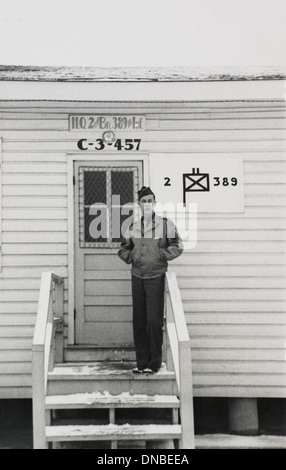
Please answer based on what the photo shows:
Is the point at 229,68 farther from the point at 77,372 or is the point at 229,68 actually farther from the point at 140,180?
the point at 77,372

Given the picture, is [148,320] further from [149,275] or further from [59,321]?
[59,321]

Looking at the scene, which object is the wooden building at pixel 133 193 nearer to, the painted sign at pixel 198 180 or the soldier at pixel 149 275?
the painted sign at pixel 198 180

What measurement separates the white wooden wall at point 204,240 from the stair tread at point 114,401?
4.84 ft

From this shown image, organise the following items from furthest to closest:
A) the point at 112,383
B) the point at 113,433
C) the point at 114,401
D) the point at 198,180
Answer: the point at 198,180
the point at 112,383
the point at 114,401
the point at 113,433

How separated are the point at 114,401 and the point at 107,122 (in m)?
3.48

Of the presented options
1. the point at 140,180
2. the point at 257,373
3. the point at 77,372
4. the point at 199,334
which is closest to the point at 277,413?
the point at 257,373

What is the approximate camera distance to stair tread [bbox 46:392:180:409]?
5984mm

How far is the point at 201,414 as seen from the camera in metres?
7.89

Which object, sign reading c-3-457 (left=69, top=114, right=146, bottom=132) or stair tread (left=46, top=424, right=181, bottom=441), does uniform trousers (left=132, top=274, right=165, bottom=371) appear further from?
sign reading c-3-457 (left=69, top=114, right=146, bottom=132)

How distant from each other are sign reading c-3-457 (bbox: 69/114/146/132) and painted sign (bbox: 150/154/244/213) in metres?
0.45

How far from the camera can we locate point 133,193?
25.3 feet

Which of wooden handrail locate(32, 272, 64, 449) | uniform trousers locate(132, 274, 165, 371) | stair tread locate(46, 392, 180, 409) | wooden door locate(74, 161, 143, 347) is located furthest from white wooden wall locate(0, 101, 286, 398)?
stair tread locate(46, 392, 180, 409)

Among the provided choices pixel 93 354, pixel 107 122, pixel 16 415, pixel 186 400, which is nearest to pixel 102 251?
pixel 93 354

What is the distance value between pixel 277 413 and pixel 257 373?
0.78 m
